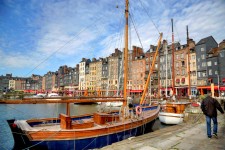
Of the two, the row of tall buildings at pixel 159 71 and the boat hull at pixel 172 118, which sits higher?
the row of tall buildings at pixel 159 71

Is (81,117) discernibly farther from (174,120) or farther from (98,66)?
(98,66)

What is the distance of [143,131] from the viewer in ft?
47.6

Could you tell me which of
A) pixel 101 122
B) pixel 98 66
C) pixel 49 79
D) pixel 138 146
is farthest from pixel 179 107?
pixel 49 79

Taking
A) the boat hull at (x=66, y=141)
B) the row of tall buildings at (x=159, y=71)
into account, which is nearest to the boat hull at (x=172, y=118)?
the row of tall buildings at (x=159, y=71)

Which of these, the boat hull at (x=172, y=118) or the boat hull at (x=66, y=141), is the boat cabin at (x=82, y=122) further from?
the boat hull at (x=172, y=118)

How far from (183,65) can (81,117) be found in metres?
47.3

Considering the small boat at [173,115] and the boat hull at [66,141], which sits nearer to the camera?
the boat hull at [66,141]

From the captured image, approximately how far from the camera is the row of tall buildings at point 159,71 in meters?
46.5

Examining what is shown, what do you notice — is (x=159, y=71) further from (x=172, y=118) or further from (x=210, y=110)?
(x=210, y=110)

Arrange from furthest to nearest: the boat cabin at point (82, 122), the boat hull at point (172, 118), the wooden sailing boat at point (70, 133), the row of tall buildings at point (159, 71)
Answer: the row of tall buildings at point (159, 71)
the boat hull at point (172, 118)
the boat cabin at point (82, 122)
the wooden sailing boat at point (70, 133)

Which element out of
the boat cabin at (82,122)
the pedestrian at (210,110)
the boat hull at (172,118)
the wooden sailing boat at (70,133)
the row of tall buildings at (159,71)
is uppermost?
the row of tall buildings at (159,71)

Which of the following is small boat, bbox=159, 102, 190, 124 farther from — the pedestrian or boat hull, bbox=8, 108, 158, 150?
the pedestrian

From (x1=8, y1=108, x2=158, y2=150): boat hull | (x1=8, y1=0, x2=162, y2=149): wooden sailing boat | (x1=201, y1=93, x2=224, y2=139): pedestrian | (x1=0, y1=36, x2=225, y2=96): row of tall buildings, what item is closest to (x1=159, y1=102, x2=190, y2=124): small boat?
(x1=0, y1=36, x2=225, y2=96): row of tall buildings

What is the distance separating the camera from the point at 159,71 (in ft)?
197
